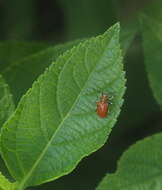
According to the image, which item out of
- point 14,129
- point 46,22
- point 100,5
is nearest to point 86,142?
point 14,129

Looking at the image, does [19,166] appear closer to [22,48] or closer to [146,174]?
[146,174]

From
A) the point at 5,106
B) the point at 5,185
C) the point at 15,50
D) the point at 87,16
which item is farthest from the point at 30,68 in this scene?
the point at 87,16

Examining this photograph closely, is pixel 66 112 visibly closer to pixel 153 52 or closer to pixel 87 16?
pixel 153 52

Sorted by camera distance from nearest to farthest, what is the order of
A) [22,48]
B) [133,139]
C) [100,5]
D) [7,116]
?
[7,116], [22,48], [133,139], [100,5]

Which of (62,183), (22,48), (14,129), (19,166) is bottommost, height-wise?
(62,183)

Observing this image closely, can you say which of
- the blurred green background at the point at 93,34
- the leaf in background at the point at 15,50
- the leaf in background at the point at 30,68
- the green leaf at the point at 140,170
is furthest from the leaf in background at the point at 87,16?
the green leaf at the point at 140,170

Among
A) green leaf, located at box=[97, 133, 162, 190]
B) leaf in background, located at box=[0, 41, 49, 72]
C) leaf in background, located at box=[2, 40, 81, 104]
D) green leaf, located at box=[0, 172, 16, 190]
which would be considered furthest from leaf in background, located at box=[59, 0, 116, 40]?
green leaf, located at box=[0, 172, 16, 190]

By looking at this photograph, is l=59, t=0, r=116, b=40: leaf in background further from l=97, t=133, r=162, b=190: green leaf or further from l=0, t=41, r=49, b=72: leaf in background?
l=97, t=133, r=162, b=190: green leaf
